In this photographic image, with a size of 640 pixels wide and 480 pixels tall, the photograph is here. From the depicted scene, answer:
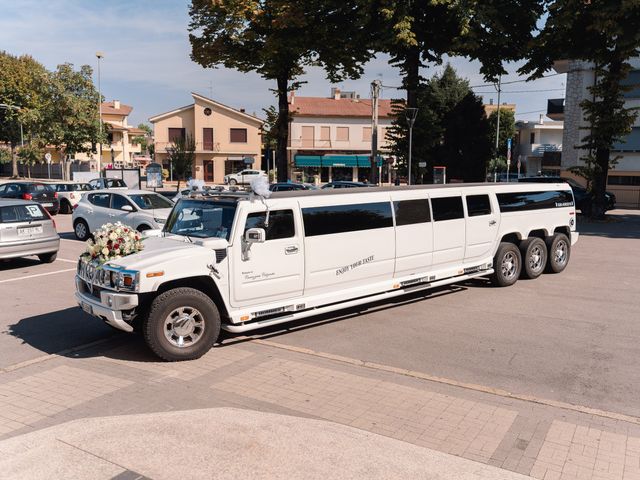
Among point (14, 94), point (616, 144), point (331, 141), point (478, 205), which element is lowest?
point (478, 205)

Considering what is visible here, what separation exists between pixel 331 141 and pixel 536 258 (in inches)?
2089

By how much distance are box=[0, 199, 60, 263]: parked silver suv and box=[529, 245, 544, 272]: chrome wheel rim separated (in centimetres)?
1063

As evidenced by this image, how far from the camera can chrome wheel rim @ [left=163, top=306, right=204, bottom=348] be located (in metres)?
6.69

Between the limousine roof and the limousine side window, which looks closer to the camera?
the limousine side window

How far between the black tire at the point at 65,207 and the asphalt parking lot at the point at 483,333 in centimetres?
1732

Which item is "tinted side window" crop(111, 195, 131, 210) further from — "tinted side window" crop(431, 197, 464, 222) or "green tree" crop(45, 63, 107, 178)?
"green tree" crop(45, 63, 107, 178)

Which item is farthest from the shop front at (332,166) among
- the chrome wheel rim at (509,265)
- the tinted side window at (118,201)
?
the chrome wheel rim at (509,265)

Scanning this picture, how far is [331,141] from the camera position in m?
63.4

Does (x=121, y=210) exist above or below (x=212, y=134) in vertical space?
below

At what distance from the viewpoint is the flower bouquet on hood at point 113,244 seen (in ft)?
23.2

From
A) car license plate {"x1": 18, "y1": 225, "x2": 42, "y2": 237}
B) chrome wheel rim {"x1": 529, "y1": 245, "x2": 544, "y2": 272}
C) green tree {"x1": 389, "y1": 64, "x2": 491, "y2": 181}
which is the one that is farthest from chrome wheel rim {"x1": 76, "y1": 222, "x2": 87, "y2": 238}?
green tree {"x1": 389, "y1": 64, "x2": 491, "y2": 181}

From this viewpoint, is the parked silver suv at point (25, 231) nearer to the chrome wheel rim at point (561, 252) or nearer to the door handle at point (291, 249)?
the door handle at point (291, 249)

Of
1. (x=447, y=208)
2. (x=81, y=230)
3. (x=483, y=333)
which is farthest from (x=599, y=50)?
(x=81, y=230)

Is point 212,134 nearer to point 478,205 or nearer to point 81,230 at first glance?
point 81,230
